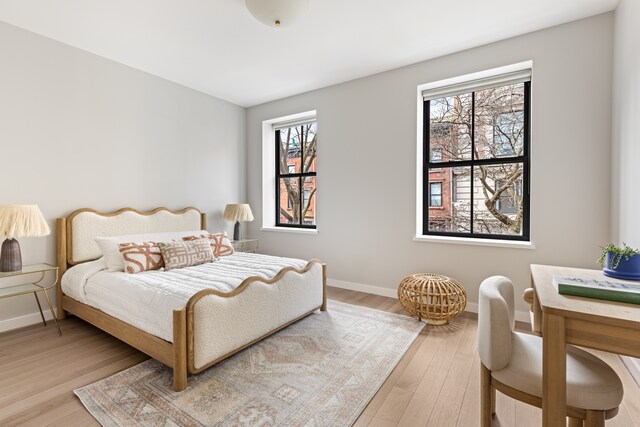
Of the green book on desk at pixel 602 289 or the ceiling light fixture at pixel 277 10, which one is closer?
the green book on desk at pixel 602 289

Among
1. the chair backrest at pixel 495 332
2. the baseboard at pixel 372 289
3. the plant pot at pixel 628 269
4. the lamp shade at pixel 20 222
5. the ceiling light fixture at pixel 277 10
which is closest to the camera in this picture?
the chair backrest at pixel 495 332

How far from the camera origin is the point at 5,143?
2.54m

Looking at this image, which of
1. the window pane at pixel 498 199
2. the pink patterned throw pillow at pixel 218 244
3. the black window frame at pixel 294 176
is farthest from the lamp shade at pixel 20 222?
the window pane at pixel 498 199

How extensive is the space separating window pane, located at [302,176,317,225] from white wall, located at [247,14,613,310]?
1.05 feet

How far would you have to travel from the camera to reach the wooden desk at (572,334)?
947 millimetres

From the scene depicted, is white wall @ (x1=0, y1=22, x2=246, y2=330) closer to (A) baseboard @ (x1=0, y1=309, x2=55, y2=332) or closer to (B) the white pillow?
(A) baseboard @ (x1=0, y1=309, x2=55, y2=332)

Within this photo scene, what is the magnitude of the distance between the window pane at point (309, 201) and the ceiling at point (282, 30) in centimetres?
148

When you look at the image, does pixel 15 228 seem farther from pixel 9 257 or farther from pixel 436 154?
pixel 436 154

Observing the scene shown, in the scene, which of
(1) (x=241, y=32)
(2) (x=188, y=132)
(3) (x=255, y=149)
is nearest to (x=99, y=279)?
(2) (x=188, y=132)

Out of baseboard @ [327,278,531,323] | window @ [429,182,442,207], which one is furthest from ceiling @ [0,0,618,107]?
baseboard @ [327,278,531,323]

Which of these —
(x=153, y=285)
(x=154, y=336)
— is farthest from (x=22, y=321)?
(x=154, y=336)

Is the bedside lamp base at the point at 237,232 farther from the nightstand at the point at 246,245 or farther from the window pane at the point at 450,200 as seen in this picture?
the window pane at the point at 450,200

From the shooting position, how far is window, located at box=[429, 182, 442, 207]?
11.1 ft

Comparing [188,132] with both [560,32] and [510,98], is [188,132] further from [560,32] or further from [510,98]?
[560,32]
